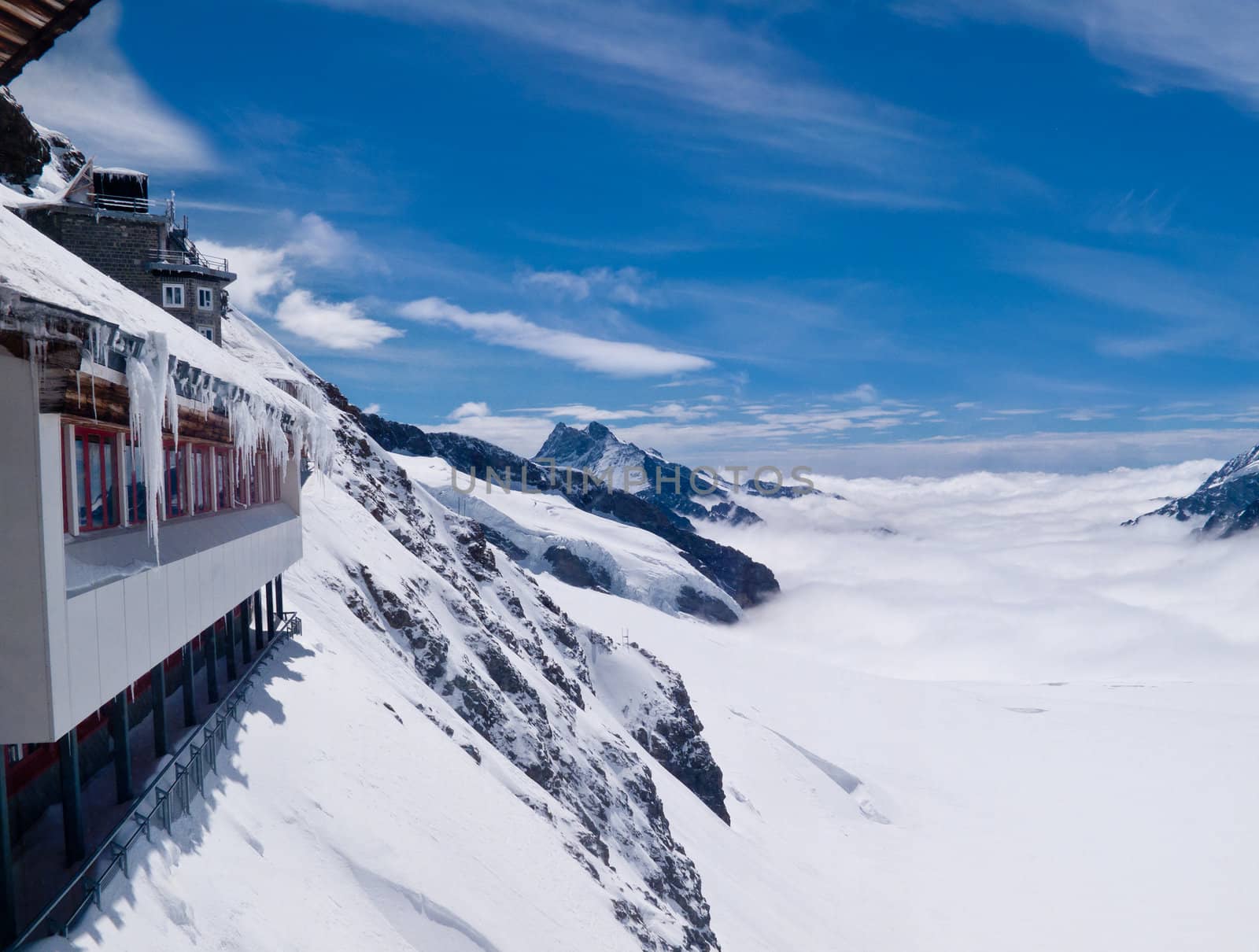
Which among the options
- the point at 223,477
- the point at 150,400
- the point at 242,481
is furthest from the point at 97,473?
the point at 242,481

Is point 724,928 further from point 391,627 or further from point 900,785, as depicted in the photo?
point 900,785

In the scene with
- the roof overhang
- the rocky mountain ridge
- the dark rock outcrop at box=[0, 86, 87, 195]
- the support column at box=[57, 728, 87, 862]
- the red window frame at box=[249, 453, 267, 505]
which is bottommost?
the rocky mountain ridge

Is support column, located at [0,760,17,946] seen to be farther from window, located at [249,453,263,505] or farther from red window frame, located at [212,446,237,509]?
window, located at [249,453,263,505]

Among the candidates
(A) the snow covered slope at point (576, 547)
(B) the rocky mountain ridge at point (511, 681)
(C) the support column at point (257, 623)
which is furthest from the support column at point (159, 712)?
(A) the snow covered slope at point (576, 547)

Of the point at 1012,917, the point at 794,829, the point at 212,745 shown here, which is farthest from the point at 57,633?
the point at 794,829

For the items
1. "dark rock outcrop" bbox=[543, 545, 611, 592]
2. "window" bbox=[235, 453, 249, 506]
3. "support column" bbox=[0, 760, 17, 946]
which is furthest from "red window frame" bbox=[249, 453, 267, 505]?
"dark rock outcrop" bbox=[543, 545, 611, 592]

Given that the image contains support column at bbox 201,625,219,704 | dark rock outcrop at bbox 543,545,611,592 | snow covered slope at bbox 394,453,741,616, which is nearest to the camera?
support column at bbox 201,625,219,704

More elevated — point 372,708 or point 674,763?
point 372,708
